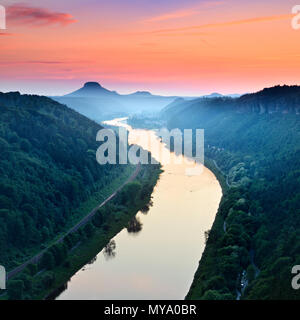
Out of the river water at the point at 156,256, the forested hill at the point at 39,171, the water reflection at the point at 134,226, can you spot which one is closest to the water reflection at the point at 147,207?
the river water at the point at 156,256

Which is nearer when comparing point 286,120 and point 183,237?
point 183,237

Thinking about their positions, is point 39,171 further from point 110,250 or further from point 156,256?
point 156,256

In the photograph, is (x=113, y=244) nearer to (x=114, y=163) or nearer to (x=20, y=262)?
(x=20, y=262)

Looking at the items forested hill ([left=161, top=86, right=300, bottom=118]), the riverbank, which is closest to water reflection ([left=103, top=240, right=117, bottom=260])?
the riverbank

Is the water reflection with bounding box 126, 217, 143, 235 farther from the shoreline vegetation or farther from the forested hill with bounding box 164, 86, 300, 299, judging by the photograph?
the forested hill with bounding box 164, 86, 300, 299
